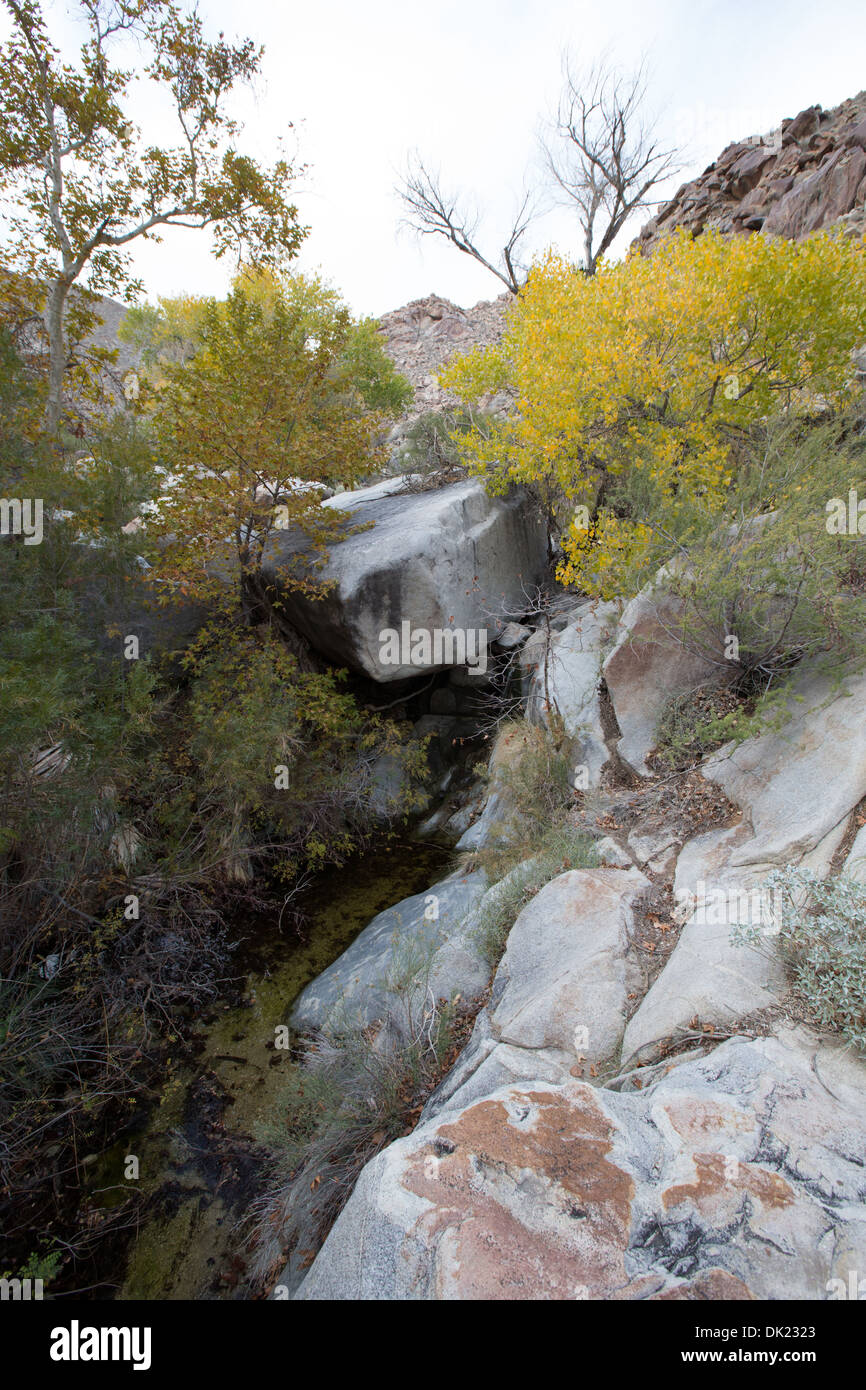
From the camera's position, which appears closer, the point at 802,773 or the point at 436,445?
the point at 802,773

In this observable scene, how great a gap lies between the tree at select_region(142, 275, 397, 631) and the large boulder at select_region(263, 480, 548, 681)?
1.37 ft

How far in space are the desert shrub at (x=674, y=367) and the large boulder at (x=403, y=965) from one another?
3.38 metres

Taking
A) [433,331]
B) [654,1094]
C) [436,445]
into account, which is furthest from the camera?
[433,331]

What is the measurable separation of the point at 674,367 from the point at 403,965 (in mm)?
6157

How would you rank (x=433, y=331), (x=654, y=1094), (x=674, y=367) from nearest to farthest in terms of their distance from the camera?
1. (x=654, y=1094)
2. (x=674, y=367)
3. (x=433, y=331)

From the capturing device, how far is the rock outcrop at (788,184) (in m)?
11.9

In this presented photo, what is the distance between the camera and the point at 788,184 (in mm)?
13750

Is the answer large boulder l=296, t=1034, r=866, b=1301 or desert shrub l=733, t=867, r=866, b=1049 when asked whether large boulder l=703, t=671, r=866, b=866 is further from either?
large boulder l=296, t=1034, r=866, b=1301

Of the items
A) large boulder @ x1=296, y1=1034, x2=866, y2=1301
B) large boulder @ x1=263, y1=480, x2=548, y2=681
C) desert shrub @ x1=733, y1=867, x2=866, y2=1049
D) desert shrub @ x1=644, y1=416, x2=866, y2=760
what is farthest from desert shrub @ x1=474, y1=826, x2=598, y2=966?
large boulder @ x1=263, y1=480, x2=548, y2=681

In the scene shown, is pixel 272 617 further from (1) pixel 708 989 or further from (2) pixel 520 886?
(1) pixel 708 989

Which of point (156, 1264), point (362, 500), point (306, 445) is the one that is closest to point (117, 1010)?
point (156, 1264)

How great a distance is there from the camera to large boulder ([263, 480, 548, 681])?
718 cm

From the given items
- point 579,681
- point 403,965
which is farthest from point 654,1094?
point 579,681
